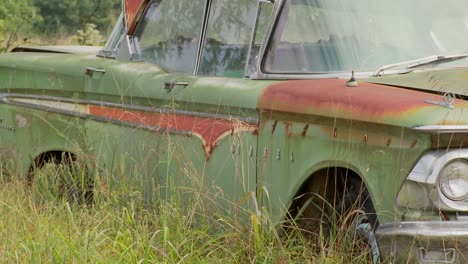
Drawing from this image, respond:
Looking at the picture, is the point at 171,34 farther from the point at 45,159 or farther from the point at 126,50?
the point at 45,159

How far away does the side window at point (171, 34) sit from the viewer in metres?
5.61

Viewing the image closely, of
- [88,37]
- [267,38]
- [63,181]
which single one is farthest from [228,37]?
[88,37]

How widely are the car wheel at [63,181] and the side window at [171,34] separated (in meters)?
0.73

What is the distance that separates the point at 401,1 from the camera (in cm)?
493

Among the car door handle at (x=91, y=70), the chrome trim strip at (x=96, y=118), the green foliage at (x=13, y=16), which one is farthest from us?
the green foliage at (x=13, y=16)

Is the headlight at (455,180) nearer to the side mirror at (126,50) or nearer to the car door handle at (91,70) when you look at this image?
the car door handle at (91,70)

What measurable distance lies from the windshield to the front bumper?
1.04 meters

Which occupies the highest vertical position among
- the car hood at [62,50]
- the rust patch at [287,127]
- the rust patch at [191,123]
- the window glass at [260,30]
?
the window glass at [260,30]

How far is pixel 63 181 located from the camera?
232 inches

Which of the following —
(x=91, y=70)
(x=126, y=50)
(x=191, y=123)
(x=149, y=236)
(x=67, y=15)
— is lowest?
(x=149, y=236)

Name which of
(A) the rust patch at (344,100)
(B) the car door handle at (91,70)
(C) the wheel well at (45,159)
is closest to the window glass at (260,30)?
(A) the rust patch at (344,100)

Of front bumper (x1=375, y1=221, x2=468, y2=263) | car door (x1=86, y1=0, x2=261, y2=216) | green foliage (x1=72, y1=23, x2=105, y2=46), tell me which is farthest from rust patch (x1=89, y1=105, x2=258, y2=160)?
green foliage (x1=72, y1=23, x2=105, y2=46)

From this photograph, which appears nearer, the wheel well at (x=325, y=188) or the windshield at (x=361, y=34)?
the wheel well at (x=325, y=188)

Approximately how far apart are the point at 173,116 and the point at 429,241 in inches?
71.4
